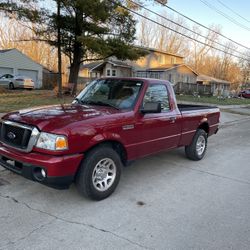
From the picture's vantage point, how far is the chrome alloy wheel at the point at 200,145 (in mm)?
6621

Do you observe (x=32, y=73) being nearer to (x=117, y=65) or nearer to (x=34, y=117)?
(x=117, y=65)

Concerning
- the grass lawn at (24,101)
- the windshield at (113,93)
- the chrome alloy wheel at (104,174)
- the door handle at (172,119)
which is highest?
the windshield at (113,93)

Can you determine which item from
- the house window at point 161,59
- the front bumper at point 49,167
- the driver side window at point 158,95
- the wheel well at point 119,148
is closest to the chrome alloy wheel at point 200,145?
the driver side window at point 158,95

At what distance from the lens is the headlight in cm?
362

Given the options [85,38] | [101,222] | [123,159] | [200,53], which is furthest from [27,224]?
[200,53]

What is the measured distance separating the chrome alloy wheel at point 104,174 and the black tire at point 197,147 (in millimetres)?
2692

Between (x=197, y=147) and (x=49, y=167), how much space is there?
4.01m

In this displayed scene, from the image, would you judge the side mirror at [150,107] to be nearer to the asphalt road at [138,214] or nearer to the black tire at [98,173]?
the black tire at [98,173]

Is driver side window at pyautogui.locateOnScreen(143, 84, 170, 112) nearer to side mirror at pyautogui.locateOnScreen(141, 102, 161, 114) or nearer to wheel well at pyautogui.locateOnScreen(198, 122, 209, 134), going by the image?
side mirror at pyautogui.locateOnScreen(141, 102, 161, 114)

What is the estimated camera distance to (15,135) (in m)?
3.99

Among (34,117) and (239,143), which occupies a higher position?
(34,117)

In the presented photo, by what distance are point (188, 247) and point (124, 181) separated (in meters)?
2.05

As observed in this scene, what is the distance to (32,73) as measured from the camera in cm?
3584

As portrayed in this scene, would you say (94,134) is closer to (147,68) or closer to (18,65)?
(18,65)
